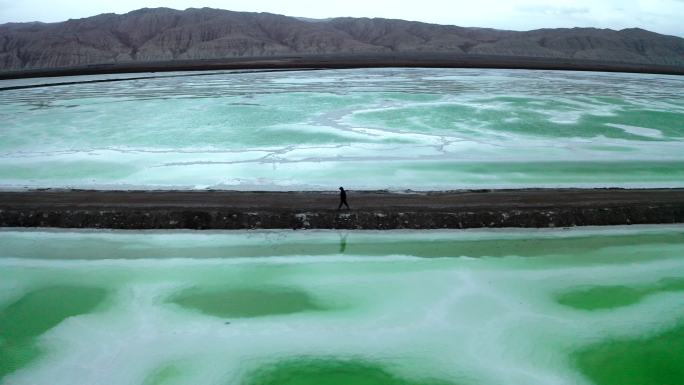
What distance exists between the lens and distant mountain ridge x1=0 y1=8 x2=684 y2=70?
8091 cm

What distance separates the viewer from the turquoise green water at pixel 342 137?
1566cm

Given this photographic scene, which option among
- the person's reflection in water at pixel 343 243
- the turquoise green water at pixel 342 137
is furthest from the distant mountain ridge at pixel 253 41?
the person's reflection in water at pixel 343 243

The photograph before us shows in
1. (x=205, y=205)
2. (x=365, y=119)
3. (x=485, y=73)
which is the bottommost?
(x=205, y=205)

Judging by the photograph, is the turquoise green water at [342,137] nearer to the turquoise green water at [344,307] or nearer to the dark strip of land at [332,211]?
the dark strip of land at [332,211]

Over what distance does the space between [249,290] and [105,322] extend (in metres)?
2.47

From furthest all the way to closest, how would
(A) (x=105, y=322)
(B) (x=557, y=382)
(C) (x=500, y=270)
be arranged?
1. (C) (x=500, y=270)
2. (A) (x=105, y=322)
3. (B) (x=557, y=382)

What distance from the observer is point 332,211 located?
40.6 ft

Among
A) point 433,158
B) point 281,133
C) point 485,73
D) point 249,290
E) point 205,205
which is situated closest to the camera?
point 249,290

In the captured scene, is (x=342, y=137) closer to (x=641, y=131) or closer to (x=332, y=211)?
(x=332, y=211)

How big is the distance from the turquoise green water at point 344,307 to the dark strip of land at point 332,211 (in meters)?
0.32

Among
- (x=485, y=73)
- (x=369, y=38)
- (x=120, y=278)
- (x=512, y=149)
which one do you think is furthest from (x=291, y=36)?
(x=120, y=278)

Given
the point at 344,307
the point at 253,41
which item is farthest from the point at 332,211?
the point at 253,41

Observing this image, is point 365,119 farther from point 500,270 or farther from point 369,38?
point 369,38

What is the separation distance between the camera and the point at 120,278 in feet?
33.2
